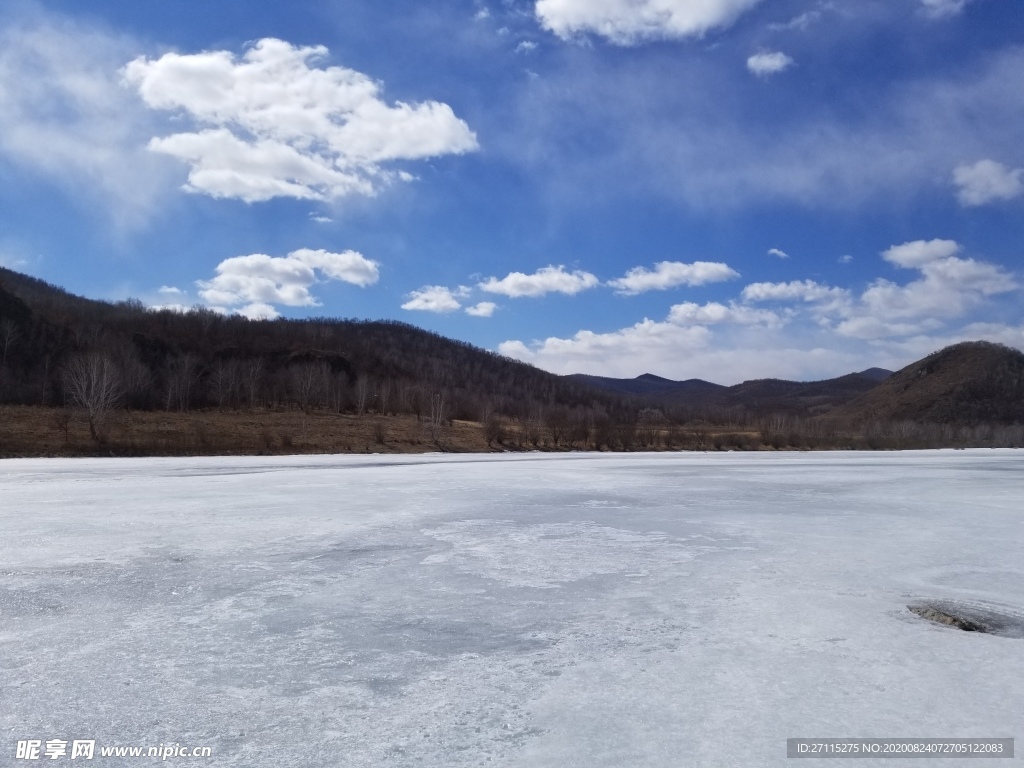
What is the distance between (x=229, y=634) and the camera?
583 centimetres

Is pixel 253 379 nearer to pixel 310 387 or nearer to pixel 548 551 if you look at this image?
pixel 310 387

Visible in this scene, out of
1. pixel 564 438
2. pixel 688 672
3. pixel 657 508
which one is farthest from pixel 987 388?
pixel 688 672

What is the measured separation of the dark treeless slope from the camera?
4673 inches

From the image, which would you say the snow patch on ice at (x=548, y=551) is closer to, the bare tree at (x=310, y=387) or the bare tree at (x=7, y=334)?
the bare tree at (x=310, y=387)

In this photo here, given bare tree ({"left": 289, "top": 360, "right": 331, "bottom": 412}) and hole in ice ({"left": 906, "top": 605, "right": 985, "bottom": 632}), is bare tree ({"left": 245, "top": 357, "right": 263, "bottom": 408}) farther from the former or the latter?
hole in ice ({"left": 906, "top": 605, "right": 985, "bottom": 632})

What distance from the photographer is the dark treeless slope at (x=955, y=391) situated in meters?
119

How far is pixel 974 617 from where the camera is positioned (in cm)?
664

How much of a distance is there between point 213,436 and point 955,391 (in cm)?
12729

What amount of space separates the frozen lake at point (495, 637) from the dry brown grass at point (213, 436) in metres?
28.3

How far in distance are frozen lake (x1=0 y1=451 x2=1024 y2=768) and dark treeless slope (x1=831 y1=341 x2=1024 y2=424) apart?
126 metres

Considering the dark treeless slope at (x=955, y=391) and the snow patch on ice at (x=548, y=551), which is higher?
the dark treeless slope at (x=955, y=391)

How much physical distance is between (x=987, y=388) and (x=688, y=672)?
14614 cm

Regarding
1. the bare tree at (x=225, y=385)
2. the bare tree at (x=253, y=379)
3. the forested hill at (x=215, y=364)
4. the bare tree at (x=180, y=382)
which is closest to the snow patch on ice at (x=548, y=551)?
the forested hill at (x=215, y=364)

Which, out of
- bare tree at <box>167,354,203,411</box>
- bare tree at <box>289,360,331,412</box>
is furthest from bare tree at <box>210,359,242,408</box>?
bare tree at <box>289,360,331,412</box>
